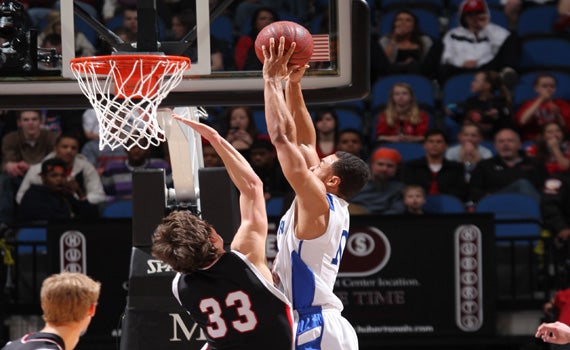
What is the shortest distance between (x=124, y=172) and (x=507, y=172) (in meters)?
3.22

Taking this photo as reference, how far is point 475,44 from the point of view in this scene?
1098 cm

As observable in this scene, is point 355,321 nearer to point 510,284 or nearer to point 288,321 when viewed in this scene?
point 510,284

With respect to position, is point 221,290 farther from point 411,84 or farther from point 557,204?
point 411,84

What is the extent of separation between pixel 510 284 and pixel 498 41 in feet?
10.0

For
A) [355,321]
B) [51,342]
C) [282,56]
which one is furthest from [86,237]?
[51,342]

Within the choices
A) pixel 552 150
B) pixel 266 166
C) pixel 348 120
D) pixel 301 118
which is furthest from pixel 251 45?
pixel 552 150

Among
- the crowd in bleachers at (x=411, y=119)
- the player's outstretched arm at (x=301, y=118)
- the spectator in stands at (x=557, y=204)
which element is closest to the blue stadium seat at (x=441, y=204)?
the crowd in bleachers at (x=411, y=119)

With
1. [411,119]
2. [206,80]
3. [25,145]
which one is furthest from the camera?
[411,119]

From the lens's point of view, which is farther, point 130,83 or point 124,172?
point 124,172

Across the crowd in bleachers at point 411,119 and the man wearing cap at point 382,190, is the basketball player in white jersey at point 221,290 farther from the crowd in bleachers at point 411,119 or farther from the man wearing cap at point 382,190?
the man wearing cap at point 382,190

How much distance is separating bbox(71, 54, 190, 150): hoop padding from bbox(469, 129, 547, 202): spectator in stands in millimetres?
4219

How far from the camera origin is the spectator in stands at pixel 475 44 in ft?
35.9

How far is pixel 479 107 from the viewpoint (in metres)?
10.3

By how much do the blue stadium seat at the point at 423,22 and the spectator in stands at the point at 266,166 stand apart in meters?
2.61
